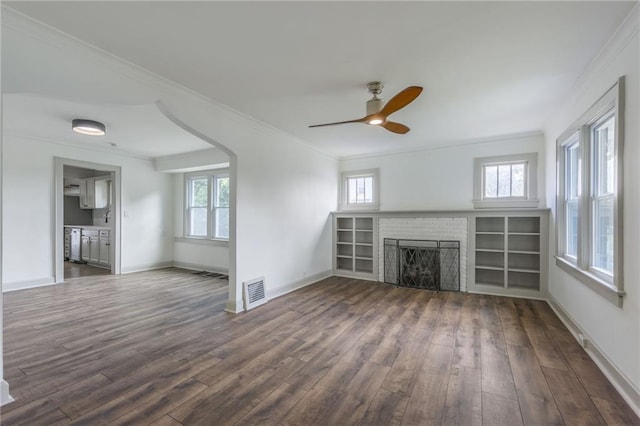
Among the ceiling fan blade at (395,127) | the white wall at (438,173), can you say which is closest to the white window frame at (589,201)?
the white wall at (438,173)

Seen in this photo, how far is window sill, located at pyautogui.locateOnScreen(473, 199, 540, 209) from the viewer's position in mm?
4380

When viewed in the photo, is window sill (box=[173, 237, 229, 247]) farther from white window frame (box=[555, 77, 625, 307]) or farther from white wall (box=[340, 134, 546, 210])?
white window frame (box=[555, 77, 625, 307])

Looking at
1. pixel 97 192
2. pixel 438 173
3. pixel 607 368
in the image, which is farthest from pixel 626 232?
pixel 97 192

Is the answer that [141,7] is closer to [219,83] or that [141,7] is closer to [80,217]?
[219,83]

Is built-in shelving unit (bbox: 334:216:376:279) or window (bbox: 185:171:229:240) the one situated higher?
window (bbox: 185:171:229:240)

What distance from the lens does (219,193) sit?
6156mm

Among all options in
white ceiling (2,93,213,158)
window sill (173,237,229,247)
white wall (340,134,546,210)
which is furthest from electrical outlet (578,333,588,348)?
window sill (173,237,229,247)

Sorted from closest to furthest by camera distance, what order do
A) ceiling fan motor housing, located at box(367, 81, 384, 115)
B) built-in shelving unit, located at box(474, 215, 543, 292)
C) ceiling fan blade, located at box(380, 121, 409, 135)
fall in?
ceiling fan motor housing, located at box(367, 81, 384, 115), ceiling fan blade, located at box(380, 121, 409, 135), built-in shelving unit, located at box(474, 215, 543, 292)

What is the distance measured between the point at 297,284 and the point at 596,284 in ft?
11.9

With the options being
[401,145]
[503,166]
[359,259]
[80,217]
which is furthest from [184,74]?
[80,217]

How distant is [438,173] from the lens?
5.07 m

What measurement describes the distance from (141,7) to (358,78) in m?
1.72

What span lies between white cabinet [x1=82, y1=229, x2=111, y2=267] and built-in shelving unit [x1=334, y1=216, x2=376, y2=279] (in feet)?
17.2

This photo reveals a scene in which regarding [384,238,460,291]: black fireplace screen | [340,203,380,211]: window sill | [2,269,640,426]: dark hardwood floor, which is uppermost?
[340,203,380,211]: window sill
